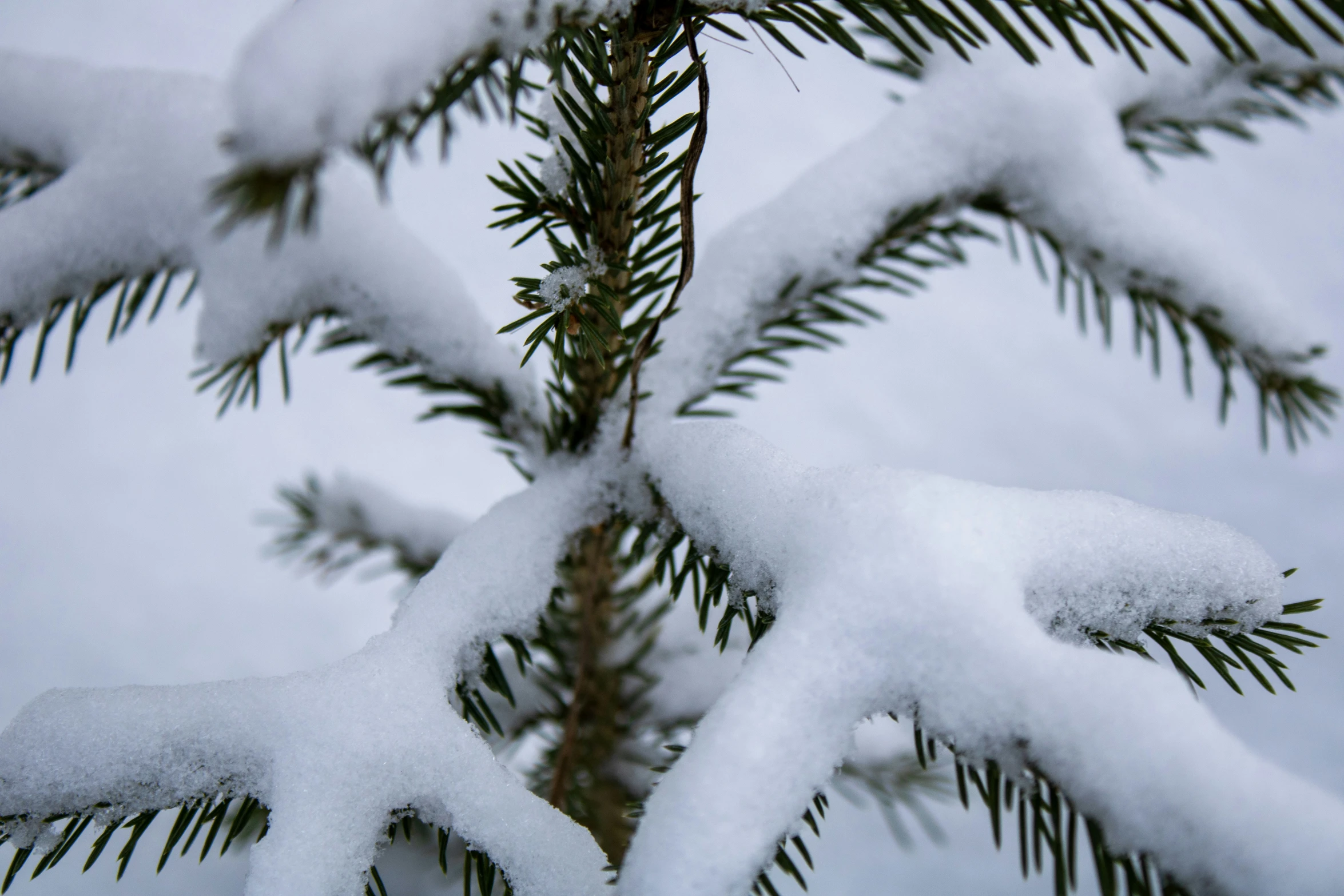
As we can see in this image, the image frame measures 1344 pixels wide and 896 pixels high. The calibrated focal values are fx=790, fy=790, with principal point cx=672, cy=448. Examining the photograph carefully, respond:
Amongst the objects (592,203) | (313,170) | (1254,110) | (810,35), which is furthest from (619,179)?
(1254,110)

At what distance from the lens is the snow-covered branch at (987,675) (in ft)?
0.83

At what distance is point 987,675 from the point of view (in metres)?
0.28

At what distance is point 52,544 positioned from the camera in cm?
139

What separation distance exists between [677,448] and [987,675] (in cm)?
23

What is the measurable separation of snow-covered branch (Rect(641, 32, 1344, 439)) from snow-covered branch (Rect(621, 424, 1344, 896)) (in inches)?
7.1

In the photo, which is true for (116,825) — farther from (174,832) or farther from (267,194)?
(267,194)

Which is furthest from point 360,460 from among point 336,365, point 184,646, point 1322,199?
point 1322,199

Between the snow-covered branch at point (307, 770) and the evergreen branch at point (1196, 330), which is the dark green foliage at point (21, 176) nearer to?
the snow-covered branch at point (307, 770)

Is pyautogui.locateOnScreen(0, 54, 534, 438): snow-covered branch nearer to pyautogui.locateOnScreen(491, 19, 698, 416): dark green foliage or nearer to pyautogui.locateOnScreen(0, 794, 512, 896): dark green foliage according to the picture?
pyautogui.locateOnScreen(491, 19, 698, 416): dark green foliage

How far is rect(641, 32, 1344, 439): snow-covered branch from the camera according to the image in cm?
53

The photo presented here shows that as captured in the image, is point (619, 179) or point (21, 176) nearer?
point (619, 179)

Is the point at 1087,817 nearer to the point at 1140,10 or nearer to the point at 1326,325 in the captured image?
the point at 1140,10

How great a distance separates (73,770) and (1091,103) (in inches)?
30.6

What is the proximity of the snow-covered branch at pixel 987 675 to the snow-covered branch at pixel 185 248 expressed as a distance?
26cm
